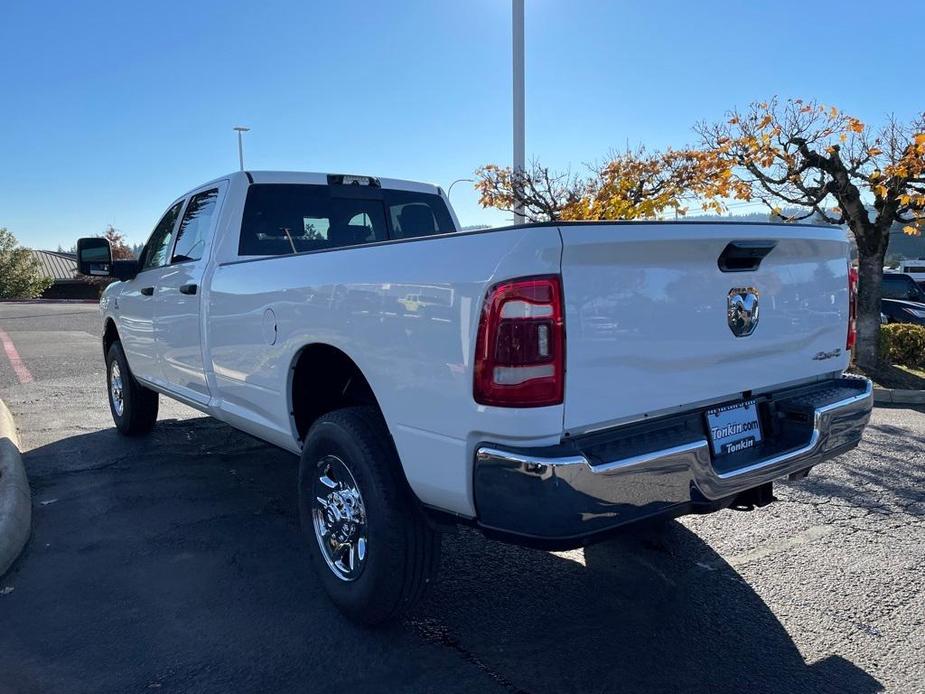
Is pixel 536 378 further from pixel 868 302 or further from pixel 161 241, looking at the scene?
pixel 868 302

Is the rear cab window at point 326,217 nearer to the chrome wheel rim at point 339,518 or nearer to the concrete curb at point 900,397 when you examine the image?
the chrome wheel rim at point 339,518

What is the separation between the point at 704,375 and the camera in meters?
2.77

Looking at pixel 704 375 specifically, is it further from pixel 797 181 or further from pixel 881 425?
pixel 797 181

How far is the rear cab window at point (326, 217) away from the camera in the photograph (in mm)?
4633

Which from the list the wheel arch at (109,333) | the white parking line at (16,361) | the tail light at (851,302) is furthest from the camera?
the white parking line at (16,361)

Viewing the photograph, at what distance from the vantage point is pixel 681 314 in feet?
8.73

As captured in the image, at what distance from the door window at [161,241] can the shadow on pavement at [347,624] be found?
6.28 feet

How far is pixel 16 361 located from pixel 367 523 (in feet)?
36.2

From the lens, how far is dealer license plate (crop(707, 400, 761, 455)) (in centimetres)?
275

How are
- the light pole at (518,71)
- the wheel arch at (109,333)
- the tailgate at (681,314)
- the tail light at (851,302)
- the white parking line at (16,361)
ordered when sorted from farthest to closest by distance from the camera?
1. the light pole at (518,71)
2. the white parking line at (16,361)
3. the wheel arch at (109,333)
4. the tail light at (851,302)
5. the tailgate at (681,314)

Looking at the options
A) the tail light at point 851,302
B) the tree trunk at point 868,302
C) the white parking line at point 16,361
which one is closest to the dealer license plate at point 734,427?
the tail light at point 851,302

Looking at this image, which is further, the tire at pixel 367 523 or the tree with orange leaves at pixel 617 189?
the tree with orange leaves at pixel 617 189

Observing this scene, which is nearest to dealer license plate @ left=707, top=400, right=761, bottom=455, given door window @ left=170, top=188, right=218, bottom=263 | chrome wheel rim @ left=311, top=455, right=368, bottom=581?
chrome wheel rim @ left=311, top=455, right=368, bottom=581

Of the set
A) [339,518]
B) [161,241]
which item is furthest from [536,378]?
[161,241]
